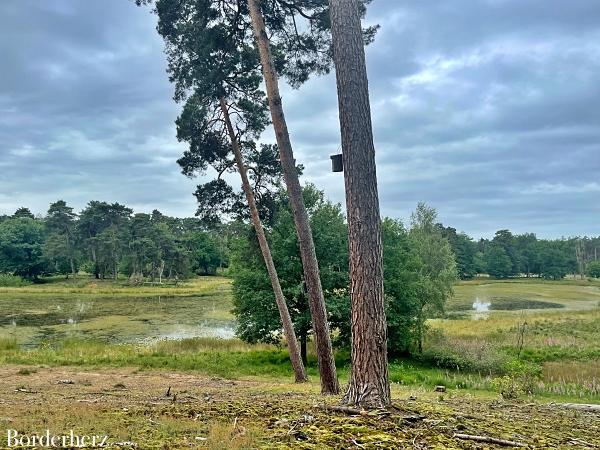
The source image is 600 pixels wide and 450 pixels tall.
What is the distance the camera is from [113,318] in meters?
32.9

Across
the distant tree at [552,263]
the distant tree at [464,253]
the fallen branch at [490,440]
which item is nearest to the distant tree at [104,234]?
the distant tree at [464,253]

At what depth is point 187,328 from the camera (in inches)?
1145

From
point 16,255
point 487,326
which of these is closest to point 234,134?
point 487,326

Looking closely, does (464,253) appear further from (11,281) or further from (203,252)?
(11,281)

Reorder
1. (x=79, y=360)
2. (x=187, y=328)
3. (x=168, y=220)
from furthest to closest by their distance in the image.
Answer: (x=168, y=220) < (x=187, y=328) < (x=79, y=360)

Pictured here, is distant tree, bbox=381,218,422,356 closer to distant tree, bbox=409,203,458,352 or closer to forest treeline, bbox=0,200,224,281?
distant tree, bbox=409,203,458,352

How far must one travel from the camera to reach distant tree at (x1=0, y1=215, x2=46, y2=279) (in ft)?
231

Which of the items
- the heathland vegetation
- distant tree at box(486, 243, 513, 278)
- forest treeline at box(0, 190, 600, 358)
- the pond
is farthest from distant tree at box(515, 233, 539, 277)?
the pond

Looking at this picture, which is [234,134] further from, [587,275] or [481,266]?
[587,275]

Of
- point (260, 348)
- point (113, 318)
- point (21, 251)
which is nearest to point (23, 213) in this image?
point (21, 251)

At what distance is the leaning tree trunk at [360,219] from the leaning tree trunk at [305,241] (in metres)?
4.17

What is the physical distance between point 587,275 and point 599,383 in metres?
105

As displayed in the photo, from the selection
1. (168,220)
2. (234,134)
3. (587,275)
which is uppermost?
(168,220)

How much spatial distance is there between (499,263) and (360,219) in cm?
10532
